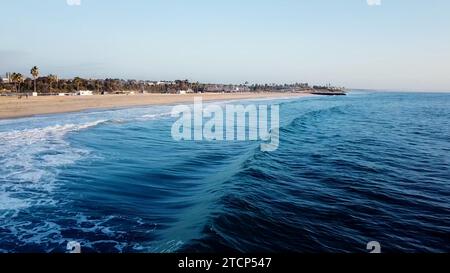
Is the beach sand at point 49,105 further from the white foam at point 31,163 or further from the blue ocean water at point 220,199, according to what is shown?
the blue ocean water at point 220,199

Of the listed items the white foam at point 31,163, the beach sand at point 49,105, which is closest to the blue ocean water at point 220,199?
the white foam at point 31,163

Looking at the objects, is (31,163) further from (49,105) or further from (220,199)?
(49,105)

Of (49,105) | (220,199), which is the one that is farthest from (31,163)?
(49,105)

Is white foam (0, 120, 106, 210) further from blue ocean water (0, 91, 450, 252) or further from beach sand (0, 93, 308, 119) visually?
beach sand (0, 93, 308, 119)

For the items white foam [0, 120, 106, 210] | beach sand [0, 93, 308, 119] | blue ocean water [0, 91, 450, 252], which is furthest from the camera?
beach sand [0, 93, 308, 119]

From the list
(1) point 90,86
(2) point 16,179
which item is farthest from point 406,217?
(1) point 90,86

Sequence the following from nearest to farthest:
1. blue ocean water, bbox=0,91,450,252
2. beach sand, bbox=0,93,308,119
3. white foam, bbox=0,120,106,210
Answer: blue ocean water, bbox=0,91,450,252, white foam, bbox=0,120,106,210, beach sand, bbox=0,93,308,119

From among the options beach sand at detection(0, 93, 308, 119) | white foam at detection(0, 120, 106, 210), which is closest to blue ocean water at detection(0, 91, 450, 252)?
white foam at detection(0, 120, 106, 210)
